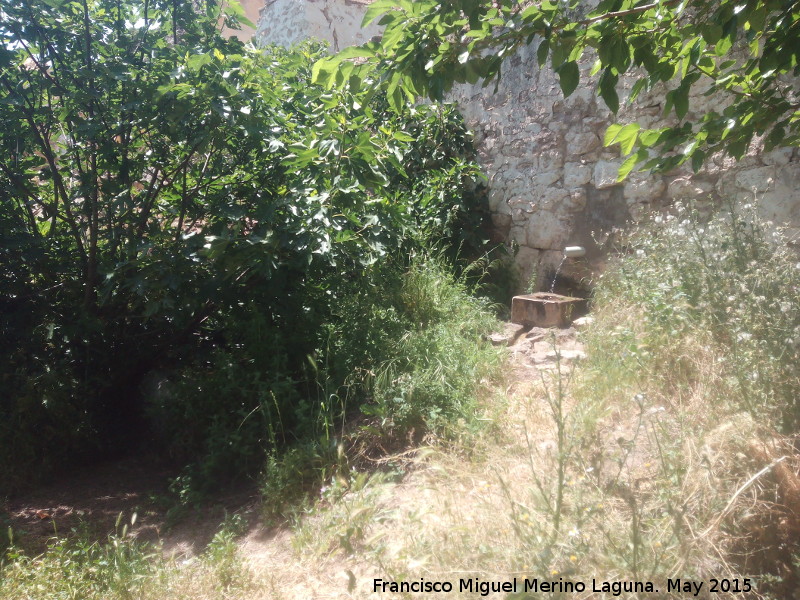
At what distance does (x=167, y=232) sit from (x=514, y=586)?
274 centimetres

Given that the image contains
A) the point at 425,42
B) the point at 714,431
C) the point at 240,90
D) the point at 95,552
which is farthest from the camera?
the point at 240,90

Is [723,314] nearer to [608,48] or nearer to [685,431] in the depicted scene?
[685,431]

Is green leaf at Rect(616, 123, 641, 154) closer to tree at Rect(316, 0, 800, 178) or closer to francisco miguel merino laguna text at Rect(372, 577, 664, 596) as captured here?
tree at Rect(316, 0, 800, 178)

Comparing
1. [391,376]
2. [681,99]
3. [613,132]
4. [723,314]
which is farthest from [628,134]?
[391,376]

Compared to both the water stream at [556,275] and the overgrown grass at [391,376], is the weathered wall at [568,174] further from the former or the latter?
the overgrown grass at [391,376]

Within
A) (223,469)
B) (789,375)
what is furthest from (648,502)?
(223,469)

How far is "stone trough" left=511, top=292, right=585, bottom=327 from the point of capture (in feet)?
15.7

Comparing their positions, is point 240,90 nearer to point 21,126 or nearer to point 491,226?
point 21,126

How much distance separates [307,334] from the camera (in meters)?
4.14

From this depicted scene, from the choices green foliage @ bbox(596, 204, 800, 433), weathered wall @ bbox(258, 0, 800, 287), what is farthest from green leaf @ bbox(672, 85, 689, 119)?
weathered wall @ bbox(258, 0, 800, 287)

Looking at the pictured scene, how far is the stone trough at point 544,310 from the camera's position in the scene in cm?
477

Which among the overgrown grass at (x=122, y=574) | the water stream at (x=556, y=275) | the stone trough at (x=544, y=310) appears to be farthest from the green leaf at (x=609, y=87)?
the water stream at (x=556, y=275)

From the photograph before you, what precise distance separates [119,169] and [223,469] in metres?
1.97

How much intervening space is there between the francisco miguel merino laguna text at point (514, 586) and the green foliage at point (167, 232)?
141cm
